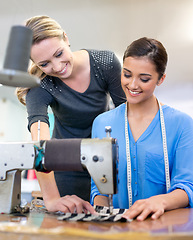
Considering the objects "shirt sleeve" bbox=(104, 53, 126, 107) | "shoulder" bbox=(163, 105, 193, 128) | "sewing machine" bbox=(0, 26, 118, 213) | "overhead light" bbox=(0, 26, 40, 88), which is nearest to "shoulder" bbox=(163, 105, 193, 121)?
"shoulder" bbox=(163, 105, 193, 128)

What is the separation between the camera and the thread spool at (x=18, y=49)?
80cm

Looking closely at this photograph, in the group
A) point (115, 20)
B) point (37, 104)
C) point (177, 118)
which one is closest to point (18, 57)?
point (37, 104)

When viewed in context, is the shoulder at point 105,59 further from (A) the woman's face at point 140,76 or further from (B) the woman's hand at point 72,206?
(B) the woman's hand at point 72,206

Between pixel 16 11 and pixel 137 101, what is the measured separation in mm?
2982

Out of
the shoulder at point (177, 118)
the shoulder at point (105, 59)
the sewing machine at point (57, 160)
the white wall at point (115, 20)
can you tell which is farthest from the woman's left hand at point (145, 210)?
the white wall at point (115, 20)

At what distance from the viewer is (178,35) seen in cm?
457

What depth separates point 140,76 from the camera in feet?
4.80

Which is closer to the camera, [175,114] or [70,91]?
[175,114]

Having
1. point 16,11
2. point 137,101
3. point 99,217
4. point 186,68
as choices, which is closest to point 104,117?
point 137,101

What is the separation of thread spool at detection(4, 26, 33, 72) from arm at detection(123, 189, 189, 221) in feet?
1.96

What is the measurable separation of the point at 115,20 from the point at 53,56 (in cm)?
281

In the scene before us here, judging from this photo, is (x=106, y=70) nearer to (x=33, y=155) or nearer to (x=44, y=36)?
(x=44, y=36)

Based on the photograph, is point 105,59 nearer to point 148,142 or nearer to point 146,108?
point 146,108

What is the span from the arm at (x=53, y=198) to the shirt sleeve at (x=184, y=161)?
1.38ft
